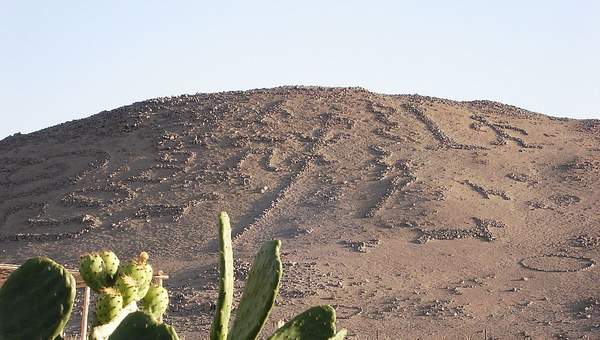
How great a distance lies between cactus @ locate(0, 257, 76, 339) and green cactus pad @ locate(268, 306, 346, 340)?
2.24ft

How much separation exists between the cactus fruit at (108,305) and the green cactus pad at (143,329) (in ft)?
1.41

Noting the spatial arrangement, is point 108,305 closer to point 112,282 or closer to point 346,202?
point 112,282

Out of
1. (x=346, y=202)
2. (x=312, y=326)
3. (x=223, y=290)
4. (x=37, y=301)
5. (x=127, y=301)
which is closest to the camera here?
(x=37, y=301)

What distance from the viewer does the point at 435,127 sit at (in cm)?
2486

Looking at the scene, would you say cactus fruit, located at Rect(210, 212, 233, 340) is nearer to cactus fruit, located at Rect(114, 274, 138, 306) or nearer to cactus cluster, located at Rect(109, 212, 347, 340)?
cactus cluster, located at Rect(109, 212, 347, 340)

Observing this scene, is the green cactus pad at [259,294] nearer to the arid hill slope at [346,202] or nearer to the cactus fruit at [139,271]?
the cactus fruit at [139,271]

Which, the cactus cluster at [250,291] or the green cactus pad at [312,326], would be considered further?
the green cactus pad at [312,326]

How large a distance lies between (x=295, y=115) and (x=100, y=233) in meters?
6.75

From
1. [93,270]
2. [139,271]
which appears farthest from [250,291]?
[93,270]

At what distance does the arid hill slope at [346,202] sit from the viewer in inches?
641

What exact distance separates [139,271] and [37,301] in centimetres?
42

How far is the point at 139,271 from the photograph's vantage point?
8.18 feet

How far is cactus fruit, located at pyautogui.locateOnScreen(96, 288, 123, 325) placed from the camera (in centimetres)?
237

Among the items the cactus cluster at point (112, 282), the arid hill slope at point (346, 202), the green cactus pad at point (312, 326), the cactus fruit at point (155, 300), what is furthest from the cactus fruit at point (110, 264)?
the arid hill slope at point (346, 202)
